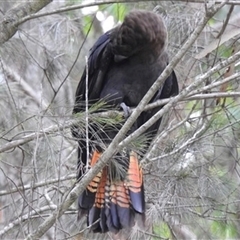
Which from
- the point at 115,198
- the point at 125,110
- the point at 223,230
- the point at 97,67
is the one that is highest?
the point at 97,67

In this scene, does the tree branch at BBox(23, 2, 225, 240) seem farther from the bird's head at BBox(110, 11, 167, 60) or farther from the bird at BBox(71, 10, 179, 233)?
the bird's head at BBox(110, 11, 167, 60)

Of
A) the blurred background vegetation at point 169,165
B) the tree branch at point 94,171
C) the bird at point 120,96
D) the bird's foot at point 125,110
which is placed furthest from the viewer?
the bird's foot at point 125,110

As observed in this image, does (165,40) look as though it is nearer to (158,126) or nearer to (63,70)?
(158,126)

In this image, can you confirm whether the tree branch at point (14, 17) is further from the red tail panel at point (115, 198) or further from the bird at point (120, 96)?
the red tail panel at point (115, 198)

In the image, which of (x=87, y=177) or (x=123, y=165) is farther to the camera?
(x=123, y=165)

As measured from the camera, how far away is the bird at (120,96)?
213 cm

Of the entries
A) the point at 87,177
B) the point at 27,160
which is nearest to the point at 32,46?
the point at 27,160

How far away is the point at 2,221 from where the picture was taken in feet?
9.78

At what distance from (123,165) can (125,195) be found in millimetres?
127

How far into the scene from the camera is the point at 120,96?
2.47 metres

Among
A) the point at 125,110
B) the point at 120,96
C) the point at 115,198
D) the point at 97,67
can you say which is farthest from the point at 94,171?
the point at 97,67

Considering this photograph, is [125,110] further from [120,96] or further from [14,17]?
[14,17]

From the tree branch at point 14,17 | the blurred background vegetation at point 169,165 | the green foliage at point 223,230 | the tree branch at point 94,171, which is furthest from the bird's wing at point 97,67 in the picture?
the tree branch at point 94,171

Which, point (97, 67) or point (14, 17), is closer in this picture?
point (14, 17)
